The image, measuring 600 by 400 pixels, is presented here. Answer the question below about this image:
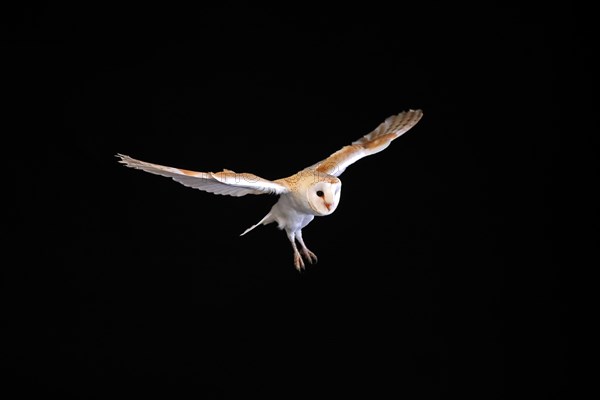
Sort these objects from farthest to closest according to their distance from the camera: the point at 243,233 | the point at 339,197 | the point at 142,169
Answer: the point at 243,233 < the point at 339,197 < the point at 142,169

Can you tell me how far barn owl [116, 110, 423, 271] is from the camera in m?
3.25

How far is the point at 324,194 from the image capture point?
3395 mm

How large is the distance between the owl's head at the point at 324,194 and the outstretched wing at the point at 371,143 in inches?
7.6

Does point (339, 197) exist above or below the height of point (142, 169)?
below

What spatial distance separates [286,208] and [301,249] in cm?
35

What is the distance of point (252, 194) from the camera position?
3568 mm

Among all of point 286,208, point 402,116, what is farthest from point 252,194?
point 402,116

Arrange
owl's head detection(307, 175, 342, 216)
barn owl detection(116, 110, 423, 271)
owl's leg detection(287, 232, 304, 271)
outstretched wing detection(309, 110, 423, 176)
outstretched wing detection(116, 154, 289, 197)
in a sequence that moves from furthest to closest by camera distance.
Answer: owl's leg detection(287, 232, 304, 271), outstretched wing detection(309, 110, 423, 176), owl's head detection(307, 175, 342, 216), barn owl detection(116, 110, 423, 271), outstretched wing detection(116, 154, 289, 197)

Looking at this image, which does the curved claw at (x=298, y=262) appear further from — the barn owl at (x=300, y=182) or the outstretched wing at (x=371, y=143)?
the outstretched wing at (x=371, y=143)

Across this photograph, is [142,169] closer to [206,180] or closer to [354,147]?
[206,180]

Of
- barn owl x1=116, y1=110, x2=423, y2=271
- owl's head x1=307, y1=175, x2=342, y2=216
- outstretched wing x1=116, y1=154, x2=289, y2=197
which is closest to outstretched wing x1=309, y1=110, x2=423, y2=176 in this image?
barn owl x1=116, y1=110, x2=423, y2=271

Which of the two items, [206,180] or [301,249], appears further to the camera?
[301,249]

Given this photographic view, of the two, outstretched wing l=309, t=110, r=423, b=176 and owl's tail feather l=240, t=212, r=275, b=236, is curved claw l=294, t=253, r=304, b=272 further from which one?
outstretched wing l=309, t=110, r=423, b=176

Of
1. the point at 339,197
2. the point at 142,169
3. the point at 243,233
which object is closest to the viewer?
the point at 142,169
